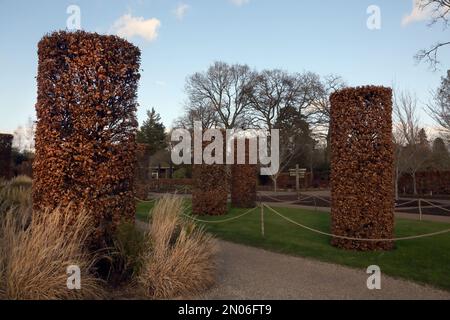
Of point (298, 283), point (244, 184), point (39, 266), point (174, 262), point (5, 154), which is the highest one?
point (5, 154)

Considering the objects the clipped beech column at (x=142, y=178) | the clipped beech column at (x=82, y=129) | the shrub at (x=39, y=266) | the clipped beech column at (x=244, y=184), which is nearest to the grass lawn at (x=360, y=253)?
the clipped beech column at (x=82, y=129)

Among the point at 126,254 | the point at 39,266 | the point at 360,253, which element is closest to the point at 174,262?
the point at 126,254

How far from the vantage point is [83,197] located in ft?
22.5

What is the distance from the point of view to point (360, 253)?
866 centimetres

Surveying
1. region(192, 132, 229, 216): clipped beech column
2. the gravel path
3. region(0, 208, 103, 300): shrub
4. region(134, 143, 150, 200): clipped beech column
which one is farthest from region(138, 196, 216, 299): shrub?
region(134, 143, 150, 200): clipped beech column

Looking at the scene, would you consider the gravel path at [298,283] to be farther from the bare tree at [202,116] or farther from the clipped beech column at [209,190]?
the bare tree at [202,116]

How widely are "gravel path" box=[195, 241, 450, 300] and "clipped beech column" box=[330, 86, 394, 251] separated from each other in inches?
63.8

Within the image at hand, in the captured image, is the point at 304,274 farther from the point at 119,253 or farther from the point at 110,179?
the point at 110,179

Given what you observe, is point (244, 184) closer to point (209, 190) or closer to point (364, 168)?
point (209, 190)

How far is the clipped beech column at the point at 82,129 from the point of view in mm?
6785

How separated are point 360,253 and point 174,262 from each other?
179 inches

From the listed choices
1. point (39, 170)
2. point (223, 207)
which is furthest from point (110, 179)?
point (223, 207)

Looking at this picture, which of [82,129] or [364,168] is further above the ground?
[82,129]
